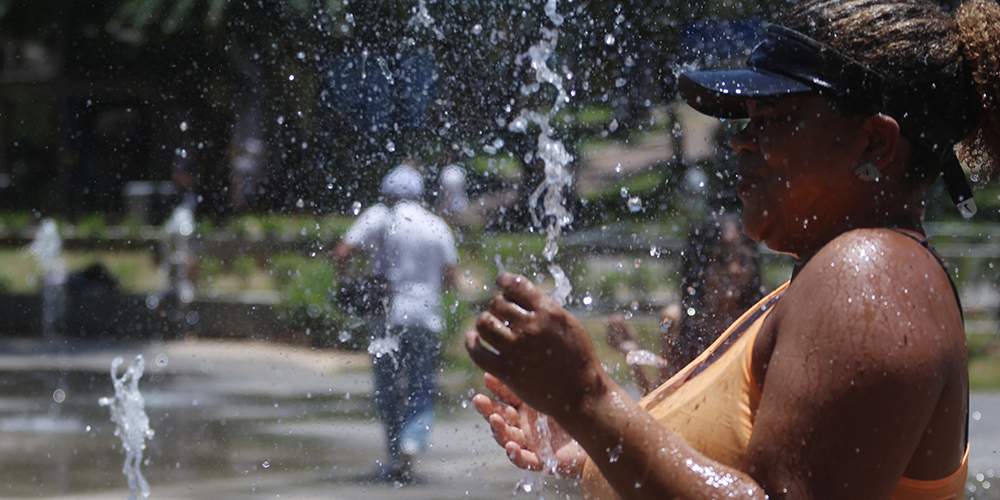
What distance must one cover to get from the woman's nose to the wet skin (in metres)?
0.11

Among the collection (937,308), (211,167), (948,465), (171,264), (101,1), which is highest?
(101,1)

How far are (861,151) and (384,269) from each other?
15.5 ft

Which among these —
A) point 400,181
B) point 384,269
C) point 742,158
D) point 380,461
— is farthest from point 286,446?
point 742,158

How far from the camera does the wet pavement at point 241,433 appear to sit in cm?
547

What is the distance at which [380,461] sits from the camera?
605 cm

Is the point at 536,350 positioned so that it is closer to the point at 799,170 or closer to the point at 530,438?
the point at 799,170

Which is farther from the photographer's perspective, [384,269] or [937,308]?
[384,269]

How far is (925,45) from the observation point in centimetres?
123

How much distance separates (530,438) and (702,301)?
217 centimetres

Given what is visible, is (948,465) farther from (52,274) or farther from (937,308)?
(52,274)

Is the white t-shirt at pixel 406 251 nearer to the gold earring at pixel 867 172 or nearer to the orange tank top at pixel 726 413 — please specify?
the orange tank top at pixel 726 413

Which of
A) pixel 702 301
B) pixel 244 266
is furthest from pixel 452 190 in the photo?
pixel 244 266

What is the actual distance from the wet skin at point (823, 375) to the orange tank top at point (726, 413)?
0.9 inches

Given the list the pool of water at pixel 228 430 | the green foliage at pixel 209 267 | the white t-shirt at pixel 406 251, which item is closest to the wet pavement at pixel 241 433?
the pool of water at pixel 228 430
